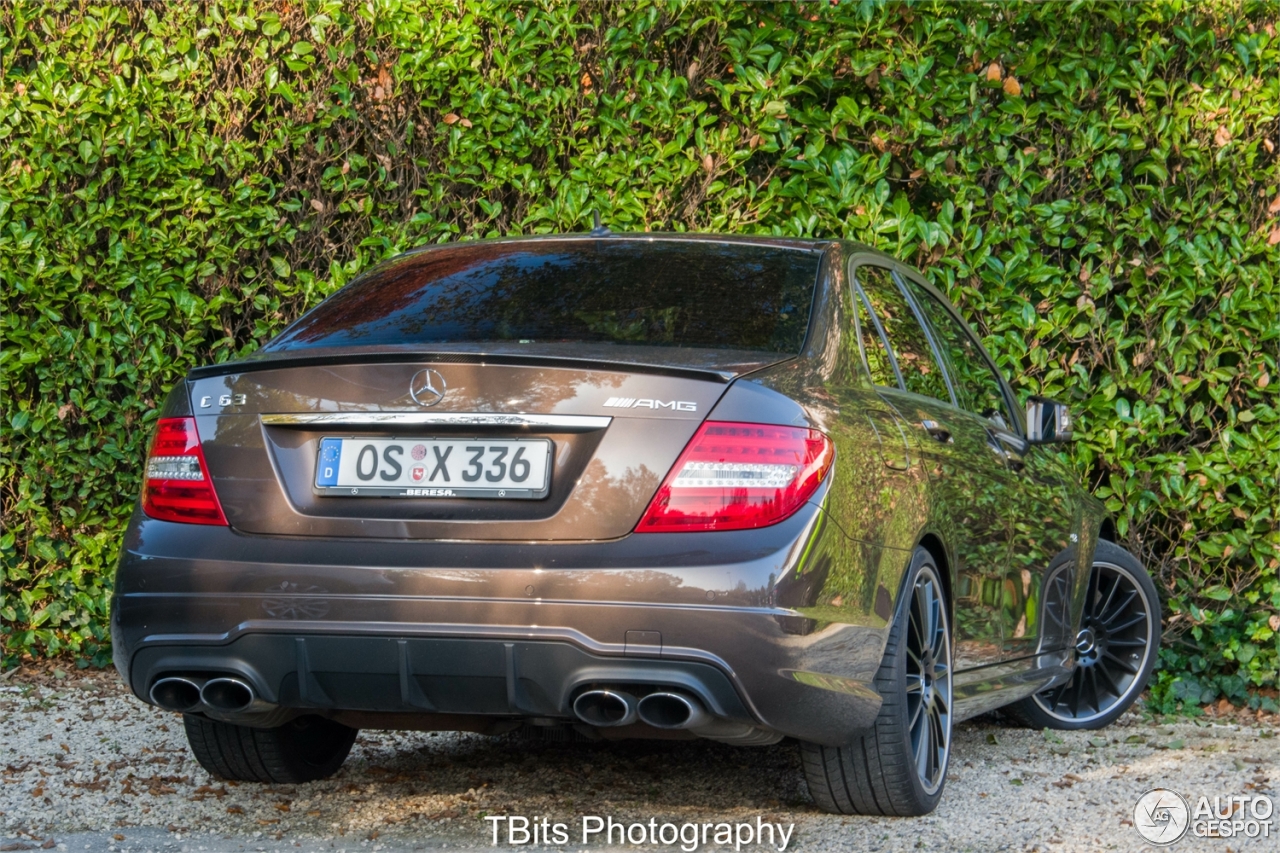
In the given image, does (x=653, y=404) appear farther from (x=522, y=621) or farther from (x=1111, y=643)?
Answer: (x=1111, y=643)

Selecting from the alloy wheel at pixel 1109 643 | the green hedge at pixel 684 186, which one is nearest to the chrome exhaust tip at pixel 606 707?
the alloy wheel at pixel 1109 643

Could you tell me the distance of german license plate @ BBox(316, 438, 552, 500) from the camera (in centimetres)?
339

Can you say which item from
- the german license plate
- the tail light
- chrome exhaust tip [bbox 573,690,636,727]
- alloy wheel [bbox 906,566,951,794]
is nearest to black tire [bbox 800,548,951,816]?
alloy wheel [bbox 906,566,951,794]

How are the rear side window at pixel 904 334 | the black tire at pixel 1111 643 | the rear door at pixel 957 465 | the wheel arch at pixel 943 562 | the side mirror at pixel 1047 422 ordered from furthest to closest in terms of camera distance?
the black tire at pixel 1111 643 < the side mirror at pixel 1047 422 < the rear side window at pixel 904 334 < the rear door at pixel 957 465 < the wheel arch at pixel 943 562

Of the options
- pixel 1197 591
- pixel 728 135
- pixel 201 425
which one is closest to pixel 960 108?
pixel 728 135

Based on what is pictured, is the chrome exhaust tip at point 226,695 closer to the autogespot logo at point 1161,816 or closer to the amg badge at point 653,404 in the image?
the amg badge at point 653,404

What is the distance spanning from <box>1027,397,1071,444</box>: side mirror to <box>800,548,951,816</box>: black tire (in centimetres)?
133

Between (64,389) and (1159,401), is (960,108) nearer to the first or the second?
(1159,401)

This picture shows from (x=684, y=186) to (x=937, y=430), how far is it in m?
2.74

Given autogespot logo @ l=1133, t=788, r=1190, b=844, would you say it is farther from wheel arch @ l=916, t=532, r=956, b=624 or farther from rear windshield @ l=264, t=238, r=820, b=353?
rear windshield @ l=264, t=238, r=820, b=353

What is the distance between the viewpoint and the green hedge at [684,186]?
6.55 metres

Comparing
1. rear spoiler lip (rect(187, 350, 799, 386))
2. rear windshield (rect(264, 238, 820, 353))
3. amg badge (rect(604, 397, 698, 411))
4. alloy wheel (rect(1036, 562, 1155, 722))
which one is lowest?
alloy wheel (rect(1036, 562, 1155, 722))

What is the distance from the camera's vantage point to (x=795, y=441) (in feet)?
11.2

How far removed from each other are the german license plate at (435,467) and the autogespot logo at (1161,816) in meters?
2.01
